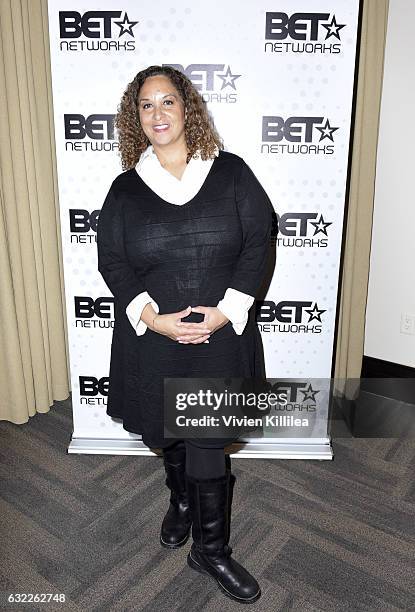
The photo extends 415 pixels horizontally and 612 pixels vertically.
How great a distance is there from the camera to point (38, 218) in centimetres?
308

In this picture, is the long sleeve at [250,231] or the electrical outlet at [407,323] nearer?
the long sleeve at [250,231]

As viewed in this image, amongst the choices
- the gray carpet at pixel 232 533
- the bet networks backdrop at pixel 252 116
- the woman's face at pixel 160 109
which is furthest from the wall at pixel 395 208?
the woman's face at pixel 160 109

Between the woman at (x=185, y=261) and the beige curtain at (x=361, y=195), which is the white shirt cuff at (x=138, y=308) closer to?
the woman at (x=185, y=261)

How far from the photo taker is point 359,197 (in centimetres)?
320

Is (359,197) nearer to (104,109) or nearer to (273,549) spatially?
(104,109)

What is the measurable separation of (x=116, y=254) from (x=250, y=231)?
46 cm

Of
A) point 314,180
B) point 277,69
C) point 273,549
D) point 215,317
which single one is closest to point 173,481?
point 273,549

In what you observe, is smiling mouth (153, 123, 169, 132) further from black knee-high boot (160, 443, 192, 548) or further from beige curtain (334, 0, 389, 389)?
beige curtain (334, 0, 389, 389)

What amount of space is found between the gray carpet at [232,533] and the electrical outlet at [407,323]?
0.85 metres

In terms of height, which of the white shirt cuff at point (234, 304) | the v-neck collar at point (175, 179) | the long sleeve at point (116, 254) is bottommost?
the white shirt cuff at point (234, 304)

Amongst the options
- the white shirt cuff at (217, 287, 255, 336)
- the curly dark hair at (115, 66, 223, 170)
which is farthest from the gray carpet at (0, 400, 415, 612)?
the curly dark hair at (115, 66, 223, 170)

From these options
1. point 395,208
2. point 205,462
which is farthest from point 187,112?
point 395,208

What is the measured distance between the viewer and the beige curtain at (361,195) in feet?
9.66

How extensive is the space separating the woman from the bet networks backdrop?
486 mm
